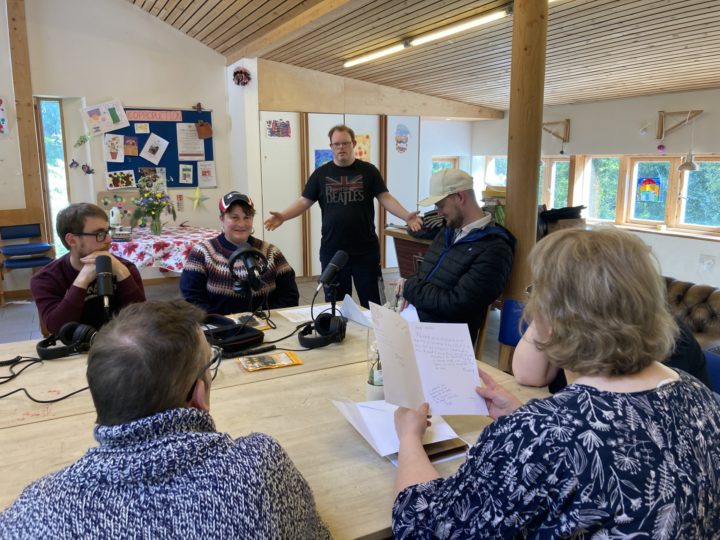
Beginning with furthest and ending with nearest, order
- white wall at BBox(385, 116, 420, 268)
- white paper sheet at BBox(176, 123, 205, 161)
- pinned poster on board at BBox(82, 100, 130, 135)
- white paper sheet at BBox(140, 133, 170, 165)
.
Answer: white wall at BBox(385, 116, 420, 268), white paper sheet at BBox(176, 123, 205, 161), white paper sheet at BBox(140, 133, 170, 165), pinned poster on board at BBox(82, 100, 130, 135)

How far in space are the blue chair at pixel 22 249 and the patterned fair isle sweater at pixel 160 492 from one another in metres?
5.52

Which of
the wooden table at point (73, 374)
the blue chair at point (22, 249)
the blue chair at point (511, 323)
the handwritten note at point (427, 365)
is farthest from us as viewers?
the blue chair at point (22, 249)

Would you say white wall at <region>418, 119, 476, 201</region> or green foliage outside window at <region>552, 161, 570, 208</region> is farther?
white wall at <region>418, 119, 476, 201</region>

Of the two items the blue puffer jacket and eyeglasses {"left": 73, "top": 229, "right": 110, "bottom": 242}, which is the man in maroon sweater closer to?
eyeglasses {"left": 73, "top": 229, "right": 110, "bottom": 242}

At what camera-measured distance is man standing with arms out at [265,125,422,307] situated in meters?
3.74

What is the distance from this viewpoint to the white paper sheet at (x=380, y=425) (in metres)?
1.36

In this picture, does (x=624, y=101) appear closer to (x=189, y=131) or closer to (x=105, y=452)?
(x=189, y=131)

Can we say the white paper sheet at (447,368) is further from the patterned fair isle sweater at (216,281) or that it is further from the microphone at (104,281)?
the patterned fair isle sweater at (216,281)

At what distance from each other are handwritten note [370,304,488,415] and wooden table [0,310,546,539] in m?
0.14

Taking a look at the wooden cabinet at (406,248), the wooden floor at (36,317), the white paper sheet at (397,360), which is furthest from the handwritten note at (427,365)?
the wooden cabinet at (406,248)

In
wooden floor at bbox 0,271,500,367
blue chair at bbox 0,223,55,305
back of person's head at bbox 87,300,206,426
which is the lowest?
wooden floor at bbox 0,271,500,367

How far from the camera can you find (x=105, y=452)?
2.76 feet

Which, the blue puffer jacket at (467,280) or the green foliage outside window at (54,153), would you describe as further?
the green foliage outside window at (54,153)

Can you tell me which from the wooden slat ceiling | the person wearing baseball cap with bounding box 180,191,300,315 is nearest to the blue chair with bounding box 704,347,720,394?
the person wearing baseball cap with bounding box 180,191,300,315
